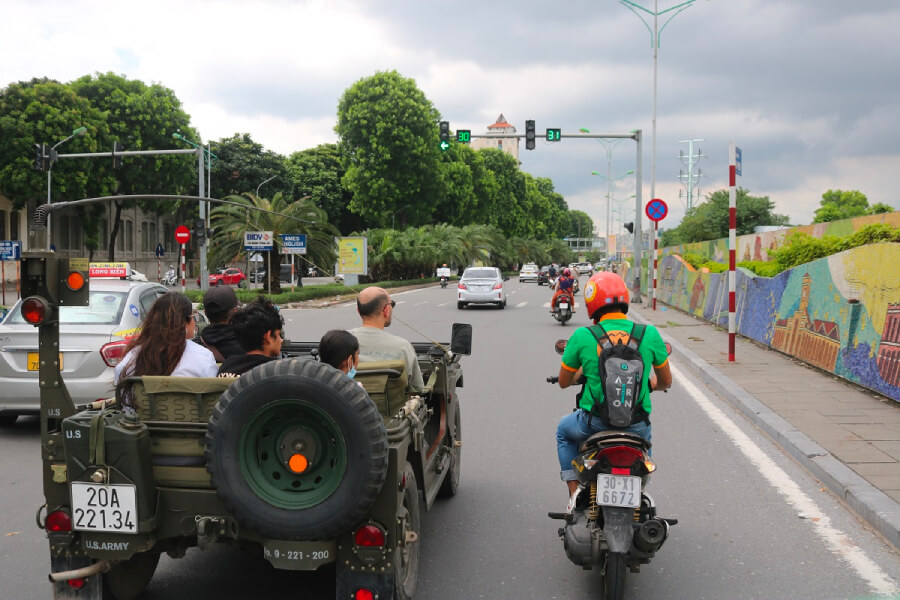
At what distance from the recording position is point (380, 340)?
4797mm

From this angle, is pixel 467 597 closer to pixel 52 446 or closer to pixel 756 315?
pixel 52 446

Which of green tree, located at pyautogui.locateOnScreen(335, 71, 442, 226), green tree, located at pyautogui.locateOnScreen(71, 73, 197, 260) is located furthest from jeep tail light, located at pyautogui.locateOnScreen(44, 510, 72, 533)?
green tree, located at pyautogui.locateOnScreen(335, 71, 442, 226)

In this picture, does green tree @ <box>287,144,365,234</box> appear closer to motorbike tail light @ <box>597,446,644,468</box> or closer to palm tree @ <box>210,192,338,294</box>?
palm tree @ <box>210,192,338,294</box>

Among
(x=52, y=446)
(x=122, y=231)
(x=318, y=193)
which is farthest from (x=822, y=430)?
(x=318, y=193)

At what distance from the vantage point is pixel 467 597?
4148 mm

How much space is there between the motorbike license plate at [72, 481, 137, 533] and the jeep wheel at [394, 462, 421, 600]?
1066 millimetres

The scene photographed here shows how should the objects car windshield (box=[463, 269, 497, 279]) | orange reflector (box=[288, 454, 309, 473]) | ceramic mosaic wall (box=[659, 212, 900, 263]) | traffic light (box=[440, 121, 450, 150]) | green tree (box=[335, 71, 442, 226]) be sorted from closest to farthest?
1. orange reflector (box=[288, 454, 309, 473])
2. ceramic mosaic wall (box=[659, 212, 900, 263])
3. traffic light (box=[440, 121, 450, 150])
4. car windshield (box=[463, 269, 497, 279])
5. green tree (box=[335, 71, 442, 226])

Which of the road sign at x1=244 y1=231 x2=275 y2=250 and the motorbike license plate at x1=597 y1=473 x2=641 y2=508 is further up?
the road sign at x1=244 y1=231 x2=275 y2=250

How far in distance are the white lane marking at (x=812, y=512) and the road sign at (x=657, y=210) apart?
17.0 meters

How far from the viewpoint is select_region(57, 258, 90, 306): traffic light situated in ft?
12.2

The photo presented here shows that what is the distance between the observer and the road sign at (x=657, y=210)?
25516 millimetres

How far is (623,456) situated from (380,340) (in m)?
1.53

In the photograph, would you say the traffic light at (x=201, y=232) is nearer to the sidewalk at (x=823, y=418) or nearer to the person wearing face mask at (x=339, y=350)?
the sidewalk at (x=823, y=418)

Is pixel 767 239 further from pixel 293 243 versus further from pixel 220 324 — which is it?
pixel 220 324
